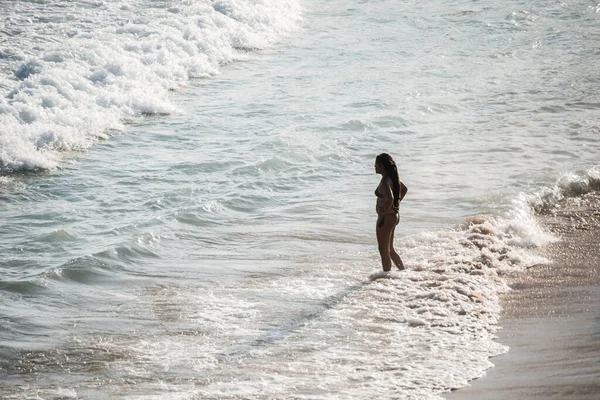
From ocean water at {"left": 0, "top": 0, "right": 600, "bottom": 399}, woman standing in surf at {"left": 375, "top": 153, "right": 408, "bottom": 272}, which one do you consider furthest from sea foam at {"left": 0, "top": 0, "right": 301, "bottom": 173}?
woman standing in surf at {"left": 375, "top": 153, "right": 408, "bottom": 272}

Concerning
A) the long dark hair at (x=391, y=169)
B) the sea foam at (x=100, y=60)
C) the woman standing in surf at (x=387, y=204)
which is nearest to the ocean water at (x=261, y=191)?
the sea foam at (x=100, y=60)

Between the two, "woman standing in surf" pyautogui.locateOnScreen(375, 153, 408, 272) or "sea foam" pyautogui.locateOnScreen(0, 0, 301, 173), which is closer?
"woman standing in surf" pyautogui.locateOnScreen(375, 153, 408, 272)

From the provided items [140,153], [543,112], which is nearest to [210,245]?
[140,153]

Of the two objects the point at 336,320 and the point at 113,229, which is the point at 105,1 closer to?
the point at 113,229

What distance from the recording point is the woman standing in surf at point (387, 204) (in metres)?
9.96

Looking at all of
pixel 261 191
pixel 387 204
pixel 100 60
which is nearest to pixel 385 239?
pixel 387 204

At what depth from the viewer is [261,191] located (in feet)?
43.7

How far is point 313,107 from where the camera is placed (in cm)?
1817

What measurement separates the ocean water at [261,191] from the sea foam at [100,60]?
7 cm

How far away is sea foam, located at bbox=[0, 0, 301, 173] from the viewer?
15.6 m

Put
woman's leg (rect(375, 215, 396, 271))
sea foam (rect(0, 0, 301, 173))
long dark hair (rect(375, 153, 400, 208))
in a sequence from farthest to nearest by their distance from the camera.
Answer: sea foam (rect(0, 0, 301, 173)) → woman's leg (rect(375, 215, 396, 271)) → long dark hair (rect(375, 153, 400, 208))

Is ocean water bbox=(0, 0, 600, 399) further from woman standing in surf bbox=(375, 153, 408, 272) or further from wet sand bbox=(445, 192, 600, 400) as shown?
woman standing in surf bbox=(375, 153, 408, 272)

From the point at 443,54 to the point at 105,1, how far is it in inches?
359

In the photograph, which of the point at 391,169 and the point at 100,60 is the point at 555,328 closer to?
the point at 391,169
